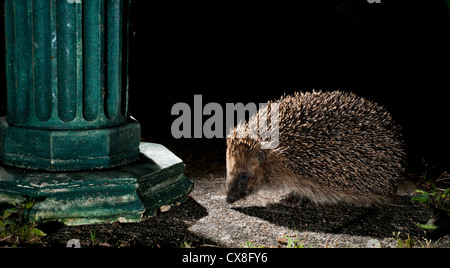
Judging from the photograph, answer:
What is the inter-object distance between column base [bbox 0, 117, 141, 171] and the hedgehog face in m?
1.11

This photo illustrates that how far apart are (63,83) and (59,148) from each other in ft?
1.72

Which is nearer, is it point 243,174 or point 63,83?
point 63,83

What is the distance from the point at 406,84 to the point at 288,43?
4.18m

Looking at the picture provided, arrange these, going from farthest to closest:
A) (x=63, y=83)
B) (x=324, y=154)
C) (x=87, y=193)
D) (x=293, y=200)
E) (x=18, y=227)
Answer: (x=293, y=200) → (x=324, y=154) → (x=63, y=83) → (x=87, y=193) → (x=18, y=227)

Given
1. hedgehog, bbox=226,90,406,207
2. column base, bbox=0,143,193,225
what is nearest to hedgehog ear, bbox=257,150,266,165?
hedgehog, bbox=226,90,406,207

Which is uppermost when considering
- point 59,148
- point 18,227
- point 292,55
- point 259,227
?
point 292,55

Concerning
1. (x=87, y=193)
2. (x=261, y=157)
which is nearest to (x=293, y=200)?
(x=261, y=157)

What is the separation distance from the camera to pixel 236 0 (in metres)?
12.7

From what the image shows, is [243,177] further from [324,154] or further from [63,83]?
[63,83]

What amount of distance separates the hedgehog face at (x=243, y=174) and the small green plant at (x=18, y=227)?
5.75ft

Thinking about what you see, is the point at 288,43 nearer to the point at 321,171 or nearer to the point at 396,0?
the point at 396,0

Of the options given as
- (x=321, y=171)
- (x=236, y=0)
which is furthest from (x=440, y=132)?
(x=236, y=0)

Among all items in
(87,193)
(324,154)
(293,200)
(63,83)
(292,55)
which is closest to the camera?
(87,193)

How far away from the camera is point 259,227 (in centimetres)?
345
